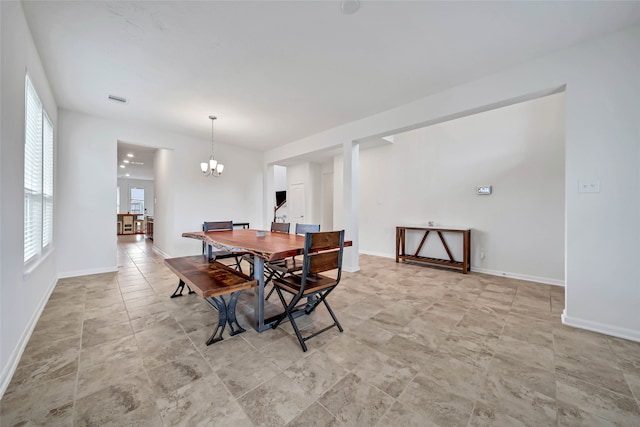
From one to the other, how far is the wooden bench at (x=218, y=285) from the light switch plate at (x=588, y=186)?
2.97m

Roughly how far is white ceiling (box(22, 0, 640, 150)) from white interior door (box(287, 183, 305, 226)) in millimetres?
4093

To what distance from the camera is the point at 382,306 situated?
8.73ft

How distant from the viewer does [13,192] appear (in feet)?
5.56

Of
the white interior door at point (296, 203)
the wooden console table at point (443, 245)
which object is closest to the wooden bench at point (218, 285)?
the wooden console table at point (443, 245)

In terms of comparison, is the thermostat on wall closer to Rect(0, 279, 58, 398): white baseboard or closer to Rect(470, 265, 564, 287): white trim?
Rect(470, 265, 564, 287): white trim

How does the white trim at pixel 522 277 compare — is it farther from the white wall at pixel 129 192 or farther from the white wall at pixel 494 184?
the white wall at pixel 129 192

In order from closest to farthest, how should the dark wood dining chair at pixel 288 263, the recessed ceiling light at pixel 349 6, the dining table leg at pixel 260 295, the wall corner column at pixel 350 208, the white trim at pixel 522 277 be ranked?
1. the recessed ceiling light at pixel 349 6
2. the dining table leg at pixel 260 295
3. the dark wood dining chair at pixel 288 263
4. the white trim at pixel 522 277
5. the wall corner column at pixel 350 208

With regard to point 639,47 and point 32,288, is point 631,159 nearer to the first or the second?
point 639,47

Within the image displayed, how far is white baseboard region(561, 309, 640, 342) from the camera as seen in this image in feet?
6.51

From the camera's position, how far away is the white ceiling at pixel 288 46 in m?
1.85

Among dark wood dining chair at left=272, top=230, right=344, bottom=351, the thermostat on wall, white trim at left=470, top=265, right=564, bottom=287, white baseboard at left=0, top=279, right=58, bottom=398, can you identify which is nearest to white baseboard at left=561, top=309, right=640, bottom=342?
white trim at left=470, top=265, right=564, bottom=287

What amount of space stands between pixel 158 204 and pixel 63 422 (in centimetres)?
570

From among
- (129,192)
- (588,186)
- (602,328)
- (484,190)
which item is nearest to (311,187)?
(484,190)

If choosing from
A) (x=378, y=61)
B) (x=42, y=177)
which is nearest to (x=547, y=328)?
(x=378, y=61)
